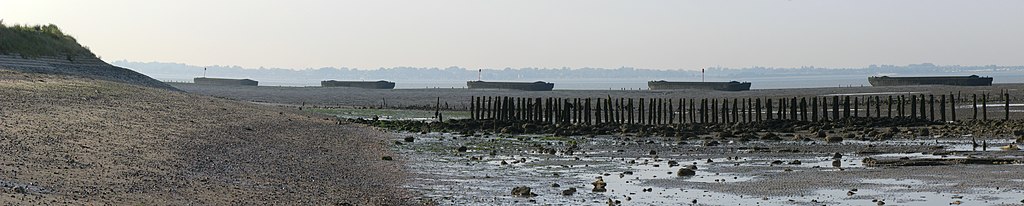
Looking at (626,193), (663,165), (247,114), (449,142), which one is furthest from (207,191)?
(247,114)

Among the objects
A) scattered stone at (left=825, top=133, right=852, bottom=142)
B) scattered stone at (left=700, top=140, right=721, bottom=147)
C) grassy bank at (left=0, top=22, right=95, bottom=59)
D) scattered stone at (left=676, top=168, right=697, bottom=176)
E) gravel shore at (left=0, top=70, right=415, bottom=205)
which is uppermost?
grassy bank at (left=0, top=22, right=95, bottom=59)

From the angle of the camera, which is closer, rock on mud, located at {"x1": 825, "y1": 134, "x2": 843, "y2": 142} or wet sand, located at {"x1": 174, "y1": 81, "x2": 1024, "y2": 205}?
wet sand, located at {"x1": 174, "y1": 81, "x2": 1024, "y2": 205}

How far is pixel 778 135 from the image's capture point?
3856 cm

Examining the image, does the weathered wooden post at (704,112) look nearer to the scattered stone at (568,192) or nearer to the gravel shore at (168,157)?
the gravel shore at (168,157)

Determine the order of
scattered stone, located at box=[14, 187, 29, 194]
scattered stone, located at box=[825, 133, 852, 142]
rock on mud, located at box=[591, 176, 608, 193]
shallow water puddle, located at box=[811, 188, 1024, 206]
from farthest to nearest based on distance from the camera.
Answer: scattered stone, located at box=[825, 133, 852, 142]
rock on mud, located at box=[591, 176, 608, 193]
shallow water puddle, located at box=[811, 188, 1024, 206]
scattered stone, located at box=[14, 187, 29, 194]

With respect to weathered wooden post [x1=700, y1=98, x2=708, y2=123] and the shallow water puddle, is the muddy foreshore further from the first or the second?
weathered wooden post [x1=700, y1=98, x2=708, y2=123]

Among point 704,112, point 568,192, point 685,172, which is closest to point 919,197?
point 568,192

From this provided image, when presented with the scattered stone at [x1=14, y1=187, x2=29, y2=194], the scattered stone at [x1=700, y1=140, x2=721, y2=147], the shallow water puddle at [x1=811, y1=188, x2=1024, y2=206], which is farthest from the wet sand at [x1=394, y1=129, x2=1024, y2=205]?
the scattered stone at [x1=14, y1=187, x2=29, y2=194]

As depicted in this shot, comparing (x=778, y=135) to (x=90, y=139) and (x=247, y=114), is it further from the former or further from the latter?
(x=90, y=139)

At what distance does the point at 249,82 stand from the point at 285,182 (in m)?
114

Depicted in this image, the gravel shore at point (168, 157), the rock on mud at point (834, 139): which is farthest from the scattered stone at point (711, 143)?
the gravel shore at point (168, 157)

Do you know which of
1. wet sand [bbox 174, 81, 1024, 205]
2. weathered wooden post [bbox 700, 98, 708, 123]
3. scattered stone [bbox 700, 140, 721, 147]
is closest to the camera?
wet sand [bbox 174, 81, 1024, 205]

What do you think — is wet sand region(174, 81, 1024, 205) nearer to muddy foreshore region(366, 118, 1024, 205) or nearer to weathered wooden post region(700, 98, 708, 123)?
muddy foreshore region(366, 118, 1024, 205)

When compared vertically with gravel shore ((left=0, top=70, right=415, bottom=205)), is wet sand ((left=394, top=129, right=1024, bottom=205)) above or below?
below
